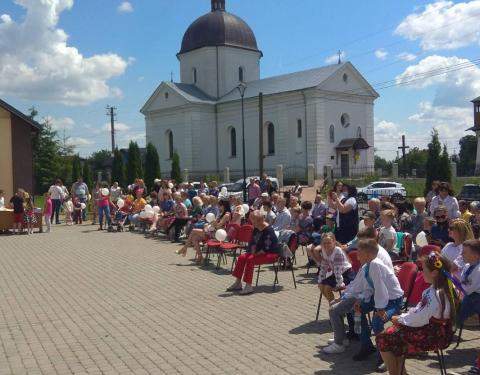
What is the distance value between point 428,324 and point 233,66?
5525 centimetres

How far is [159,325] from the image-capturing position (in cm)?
756

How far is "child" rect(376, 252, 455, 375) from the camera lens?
4.97m

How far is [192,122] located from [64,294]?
4662cm

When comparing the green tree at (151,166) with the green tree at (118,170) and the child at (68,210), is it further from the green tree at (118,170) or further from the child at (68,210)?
the child at (68,210)

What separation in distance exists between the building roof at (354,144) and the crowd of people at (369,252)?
32512 millimetres

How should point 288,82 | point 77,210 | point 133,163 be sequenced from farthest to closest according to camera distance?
point 288,82 → point 133,163 → point 77,210

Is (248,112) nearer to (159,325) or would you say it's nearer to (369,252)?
(159,325)

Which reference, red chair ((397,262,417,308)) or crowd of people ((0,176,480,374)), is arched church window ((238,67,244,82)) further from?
red chair ((397,262,417,308))

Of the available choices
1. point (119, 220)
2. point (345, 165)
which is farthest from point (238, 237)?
point (345, 165)

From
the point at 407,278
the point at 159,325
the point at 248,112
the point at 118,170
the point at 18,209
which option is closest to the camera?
the point at 407,278

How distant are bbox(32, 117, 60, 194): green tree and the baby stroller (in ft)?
149

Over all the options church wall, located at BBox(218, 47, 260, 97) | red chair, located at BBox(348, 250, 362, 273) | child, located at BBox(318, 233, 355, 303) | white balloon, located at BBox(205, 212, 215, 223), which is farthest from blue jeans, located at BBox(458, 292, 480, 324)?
church wall, located at BBox(218, 47, 260, 97)

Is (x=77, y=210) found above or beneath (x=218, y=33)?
beneath

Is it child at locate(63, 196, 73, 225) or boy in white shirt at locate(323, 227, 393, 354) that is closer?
boy in white shirt at locate(323, 227, 393, 354)
